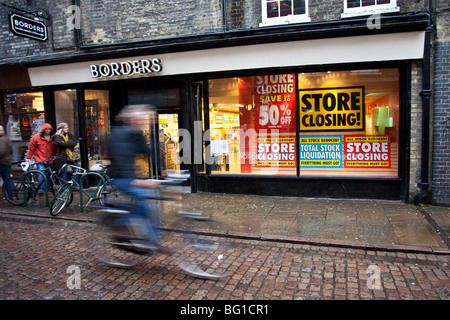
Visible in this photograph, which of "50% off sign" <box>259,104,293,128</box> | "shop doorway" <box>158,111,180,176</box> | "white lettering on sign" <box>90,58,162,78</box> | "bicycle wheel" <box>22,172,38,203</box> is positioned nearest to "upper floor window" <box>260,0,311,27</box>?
"50% off sign" <box>259,104,293,128</box>

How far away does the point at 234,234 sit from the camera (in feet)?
18.4

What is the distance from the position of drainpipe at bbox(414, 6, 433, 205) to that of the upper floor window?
273 centimetres

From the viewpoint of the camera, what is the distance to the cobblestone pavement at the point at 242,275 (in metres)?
3.67

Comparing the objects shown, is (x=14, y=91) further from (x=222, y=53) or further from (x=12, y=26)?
(x=222, y=53)

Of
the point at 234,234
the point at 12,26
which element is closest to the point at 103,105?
the point at 12,26

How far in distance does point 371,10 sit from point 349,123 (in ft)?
8.54

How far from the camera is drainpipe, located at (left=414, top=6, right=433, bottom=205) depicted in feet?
22.8

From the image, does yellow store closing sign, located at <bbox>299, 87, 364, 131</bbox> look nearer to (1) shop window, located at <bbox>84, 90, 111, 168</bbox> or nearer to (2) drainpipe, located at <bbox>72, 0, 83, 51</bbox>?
(1) shop window, located at <bbox>84, 90, 111, 168</bbox>

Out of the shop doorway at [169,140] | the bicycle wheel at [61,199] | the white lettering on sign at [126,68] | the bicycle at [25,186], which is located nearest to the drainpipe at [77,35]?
the white lettering on sign at [126,68]

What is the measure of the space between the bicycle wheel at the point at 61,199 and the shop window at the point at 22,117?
477cm

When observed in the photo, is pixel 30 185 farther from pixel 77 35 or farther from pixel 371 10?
pixel 371 10

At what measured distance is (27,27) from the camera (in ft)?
29.2

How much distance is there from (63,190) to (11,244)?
1789mm

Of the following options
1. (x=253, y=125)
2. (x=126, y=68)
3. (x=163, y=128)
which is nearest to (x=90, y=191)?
(x=163, y=128)
